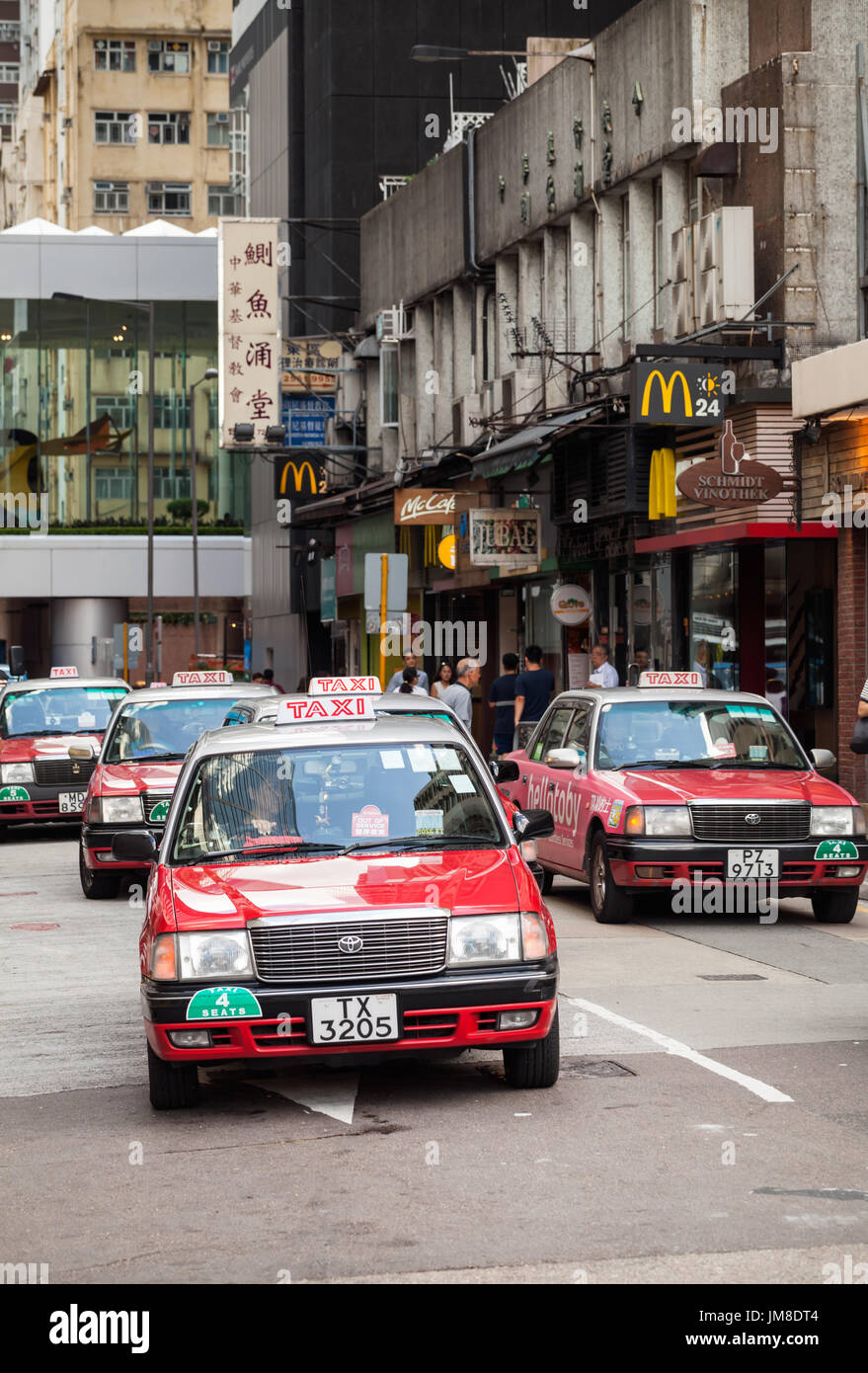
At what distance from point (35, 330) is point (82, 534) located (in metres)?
6.62

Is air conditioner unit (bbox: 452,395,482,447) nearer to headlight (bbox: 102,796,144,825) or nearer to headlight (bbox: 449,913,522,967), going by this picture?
headlight (bbox: 102,796,144,825)

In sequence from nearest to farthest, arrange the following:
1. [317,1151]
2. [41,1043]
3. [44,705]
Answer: [317,1151] → [41,1043] → [44,705]

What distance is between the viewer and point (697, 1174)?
6977mm

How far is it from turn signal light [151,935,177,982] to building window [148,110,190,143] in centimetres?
9307

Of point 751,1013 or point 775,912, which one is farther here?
point 775,912

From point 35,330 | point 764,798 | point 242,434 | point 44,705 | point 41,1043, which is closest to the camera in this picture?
point 41,1043

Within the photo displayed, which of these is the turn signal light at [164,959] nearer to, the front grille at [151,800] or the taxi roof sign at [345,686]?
the taxi roof sign at [345,686]

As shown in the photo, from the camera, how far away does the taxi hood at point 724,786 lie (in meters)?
14.1

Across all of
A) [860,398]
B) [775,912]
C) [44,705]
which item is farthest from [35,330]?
[775,912]

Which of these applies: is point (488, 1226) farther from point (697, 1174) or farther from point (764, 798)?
point (764, 798)

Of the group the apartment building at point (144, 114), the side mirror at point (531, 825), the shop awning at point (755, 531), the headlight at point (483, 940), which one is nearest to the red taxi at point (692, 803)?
the side mirror at point (531, 825)

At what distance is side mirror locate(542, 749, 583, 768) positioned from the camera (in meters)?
14.9

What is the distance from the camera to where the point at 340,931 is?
8.00 metres

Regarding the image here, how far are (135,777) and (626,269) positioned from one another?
13.6m
